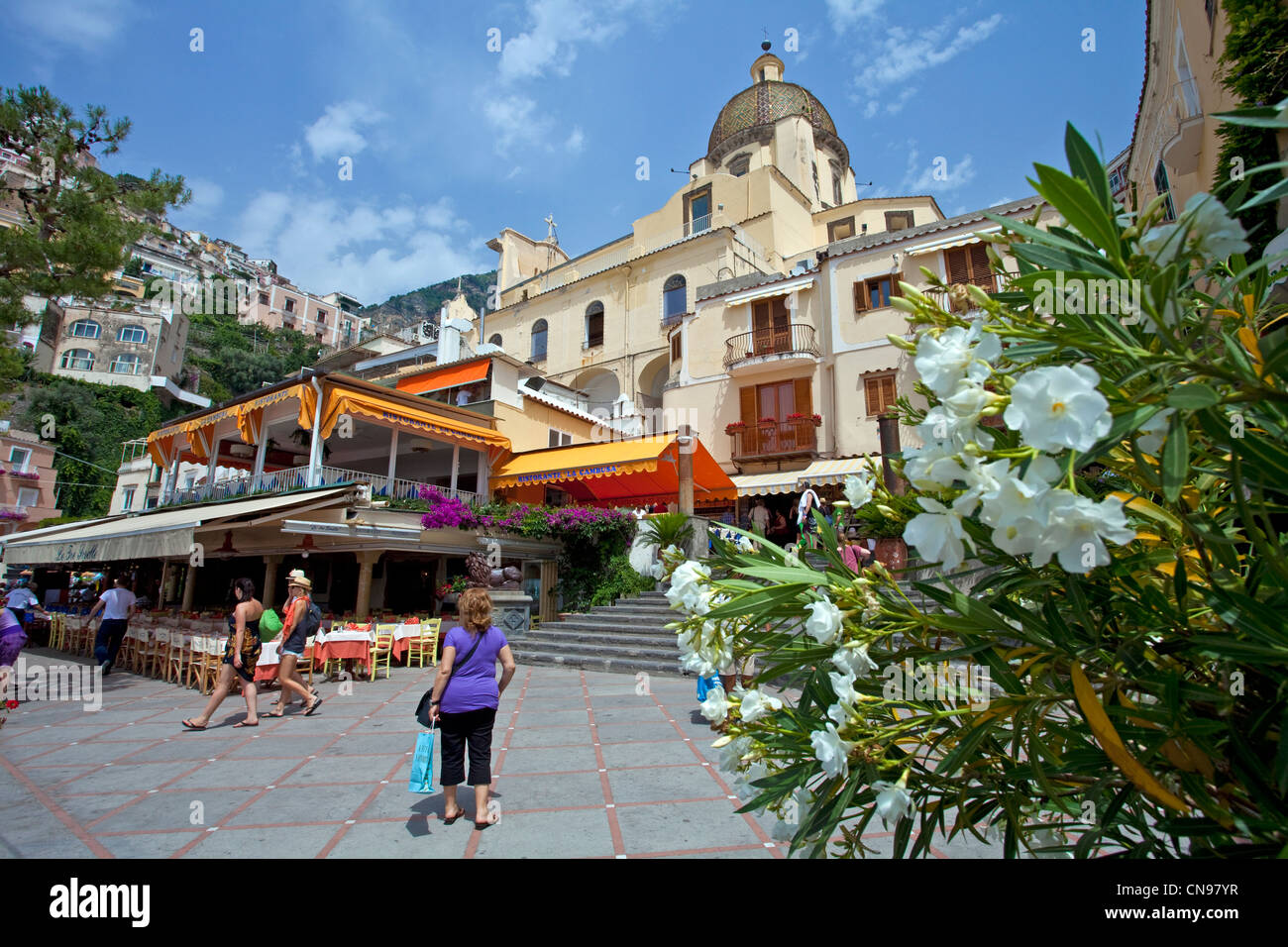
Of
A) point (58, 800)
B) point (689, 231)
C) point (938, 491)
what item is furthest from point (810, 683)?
point (689, 231)

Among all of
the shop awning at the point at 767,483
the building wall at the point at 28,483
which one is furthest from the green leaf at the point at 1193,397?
the building wall at the point at 28,483

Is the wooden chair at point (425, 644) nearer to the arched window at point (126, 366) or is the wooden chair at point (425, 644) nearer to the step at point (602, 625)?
the step at point (602, 625)

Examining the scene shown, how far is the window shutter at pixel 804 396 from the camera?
1823cm

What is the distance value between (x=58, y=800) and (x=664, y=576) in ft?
18.9

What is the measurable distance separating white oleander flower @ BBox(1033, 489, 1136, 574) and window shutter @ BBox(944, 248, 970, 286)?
17691 mm

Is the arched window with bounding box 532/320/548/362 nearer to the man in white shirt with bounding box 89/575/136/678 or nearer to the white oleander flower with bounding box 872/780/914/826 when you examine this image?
the man in white shirt with bounding box 89/575/136/678

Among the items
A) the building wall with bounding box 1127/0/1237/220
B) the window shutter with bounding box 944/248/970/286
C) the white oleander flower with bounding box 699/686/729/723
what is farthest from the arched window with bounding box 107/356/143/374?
the white oleander flower with bounding box 699/686/729/723

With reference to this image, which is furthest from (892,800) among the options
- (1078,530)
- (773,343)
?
(773,343)

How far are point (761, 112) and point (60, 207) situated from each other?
2967cm

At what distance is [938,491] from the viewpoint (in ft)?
3.40

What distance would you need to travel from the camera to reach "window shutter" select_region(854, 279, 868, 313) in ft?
58.1

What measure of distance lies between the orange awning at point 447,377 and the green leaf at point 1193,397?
17.8 m

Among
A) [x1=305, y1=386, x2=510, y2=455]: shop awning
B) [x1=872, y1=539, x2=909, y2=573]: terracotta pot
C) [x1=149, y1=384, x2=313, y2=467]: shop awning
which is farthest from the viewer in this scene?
[x1=149, y1=384, x2=313, y2=467]: shop awning
